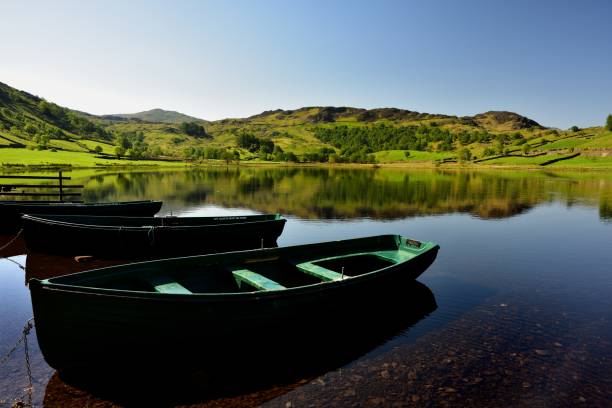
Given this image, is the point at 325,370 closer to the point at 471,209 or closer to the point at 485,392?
the point at 485,392

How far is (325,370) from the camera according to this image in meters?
12.2

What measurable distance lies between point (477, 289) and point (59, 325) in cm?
1854

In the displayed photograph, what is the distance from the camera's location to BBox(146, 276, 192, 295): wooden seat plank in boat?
1298 centimetres

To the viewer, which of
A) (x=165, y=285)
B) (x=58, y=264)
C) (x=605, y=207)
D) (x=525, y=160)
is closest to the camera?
(x=165, y=285)

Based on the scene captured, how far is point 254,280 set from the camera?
14.7 m

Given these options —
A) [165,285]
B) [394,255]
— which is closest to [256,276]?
[165,285]

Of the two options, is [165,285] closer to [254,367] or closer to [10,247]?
[254,367]

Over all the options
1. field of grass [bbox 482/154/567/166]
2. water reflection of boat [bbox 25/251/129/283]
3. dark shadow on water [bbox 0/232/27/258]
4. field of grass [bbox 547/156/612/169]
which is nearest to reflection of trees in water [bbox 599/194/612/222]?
water reflection of boat [bbox 25/251/129/283]

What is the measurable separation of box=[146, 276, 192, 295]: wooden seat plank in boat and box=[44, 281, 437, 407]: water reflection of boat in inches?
81.2

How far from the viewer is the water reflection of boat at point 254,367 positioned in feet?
34.5

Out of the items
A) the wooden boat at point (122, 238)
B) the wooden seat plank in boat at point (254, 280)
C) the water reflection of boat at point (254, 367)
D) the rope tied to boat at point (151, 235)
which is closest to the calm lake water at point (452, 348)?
the water reflection of boat at point (254, 367)

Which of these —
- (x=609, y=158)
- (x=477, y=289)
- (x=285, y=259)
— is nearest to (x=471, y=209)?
(x=477, y=289)

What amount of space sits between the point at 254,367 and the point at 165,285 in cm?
426

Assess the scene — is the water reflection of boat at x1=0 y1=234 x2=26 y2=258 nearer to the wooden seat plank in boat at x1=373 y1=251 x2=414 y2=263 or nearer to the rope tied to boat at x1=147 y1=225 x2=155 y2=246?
the rope tied to boat at x1=147 y1=225 x2=155 y2=246
